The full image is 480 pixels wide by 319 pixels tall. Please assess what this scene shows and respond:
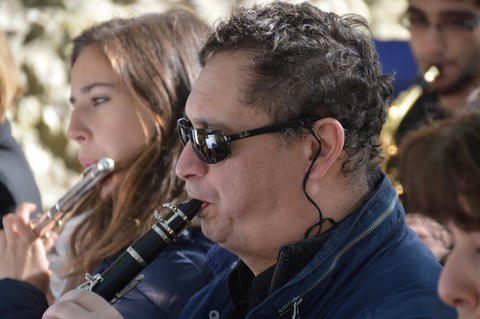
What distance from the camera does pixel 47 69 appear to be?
650 centimetres

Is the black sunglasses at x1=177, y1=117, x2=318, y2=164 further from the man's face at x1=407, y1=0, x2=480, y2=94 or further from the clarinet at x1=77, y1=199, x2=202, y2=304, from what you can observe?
the man's face at x1=407, y1=0, x2=480, y2=94

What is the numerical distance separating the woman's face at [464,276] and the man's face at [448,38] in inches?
93.0

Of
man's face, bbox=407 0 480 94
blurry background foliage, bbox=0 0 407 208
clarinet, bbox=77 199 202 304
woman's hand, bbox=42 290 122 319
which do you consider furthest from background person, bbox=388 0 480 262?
blurry background foliage, bbox=0 0 407 208

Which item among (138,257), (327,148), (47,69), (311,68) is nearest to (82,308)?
(138,257)

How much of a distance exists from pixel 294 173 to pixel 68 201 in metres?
1.18

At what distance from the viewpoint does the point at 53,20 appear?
6.52 metres

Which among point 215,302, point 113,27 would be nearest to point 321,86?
point 215,302

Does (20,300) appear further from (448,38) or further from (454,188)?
(448,38)

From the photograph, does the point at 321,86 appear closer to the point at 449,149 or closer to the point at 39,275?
the point at 449,149

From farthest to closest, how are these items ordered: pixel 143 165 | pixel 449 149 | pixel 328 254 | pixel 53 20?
pixel 53 20 → pixel 143 165 → pixel 328 254 → pixel 449 149

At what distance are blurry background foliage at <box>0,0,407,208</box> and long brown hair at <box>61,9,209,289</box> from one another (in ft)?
10.8

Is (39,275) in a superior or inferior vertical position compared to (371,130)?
inferior

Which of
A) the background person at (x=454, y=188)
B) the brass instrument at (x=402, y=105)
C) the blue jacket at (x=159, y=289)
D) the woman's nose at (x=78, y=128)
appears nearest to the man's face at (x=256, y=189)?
the blue jacket at (x=159, y=289)

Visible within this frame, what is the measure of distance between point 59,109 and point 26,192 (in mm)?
2864
